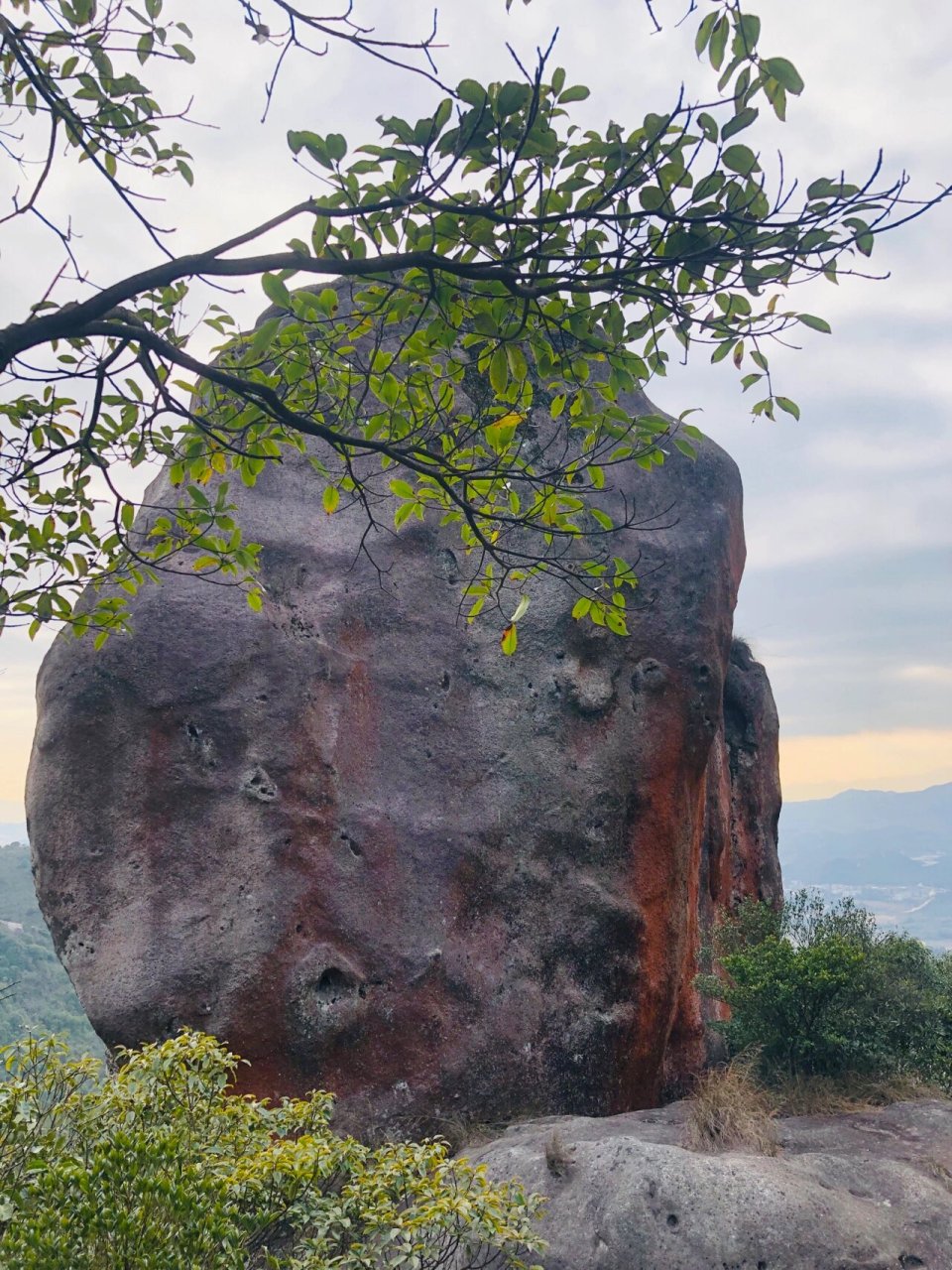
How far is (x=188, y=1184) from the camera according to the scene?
4137mm

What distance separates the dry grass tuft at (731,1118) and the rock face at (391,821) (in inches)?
49.1

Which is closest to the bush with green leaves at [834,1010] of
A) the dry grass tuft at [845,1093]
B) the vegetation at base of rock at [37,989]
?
the dry grass tuft at [845,1093]

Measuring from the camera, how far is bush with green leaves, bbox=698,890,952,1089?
867cm

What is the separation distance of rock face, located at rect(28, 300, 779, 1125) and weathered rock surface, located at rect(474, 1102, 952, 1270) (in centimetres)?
167

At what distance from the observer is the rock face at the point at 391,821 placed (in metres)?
7.95

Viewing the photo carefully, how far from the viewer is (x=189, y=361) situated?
13.5 feet

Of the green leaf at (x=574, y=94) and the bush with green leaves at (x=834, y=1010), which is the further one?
the bush with green leaves at (x=834, y=1010)

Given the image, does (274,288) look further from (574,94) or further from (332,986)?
(332,986)

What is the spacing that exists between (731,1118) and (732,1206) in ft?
4.55

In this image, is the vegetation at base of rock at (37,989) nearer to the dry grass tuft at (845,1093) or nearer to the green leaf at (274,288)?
the dry grass tuft at (845,1093)

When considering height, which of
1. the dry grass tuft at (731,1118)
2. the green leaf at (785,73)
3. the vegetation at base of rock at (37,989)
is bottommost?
the vegetation at base of rock at (37,989)

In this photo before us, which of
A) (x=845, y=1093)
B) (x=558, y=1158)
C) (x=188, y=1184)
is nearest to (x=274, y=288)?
(x=188, y=1184)

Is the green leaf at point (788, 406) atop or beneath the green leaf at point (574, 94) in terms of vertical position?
beneath

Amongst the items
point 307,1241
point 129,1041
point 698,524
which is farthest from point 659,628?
point 307,1241
